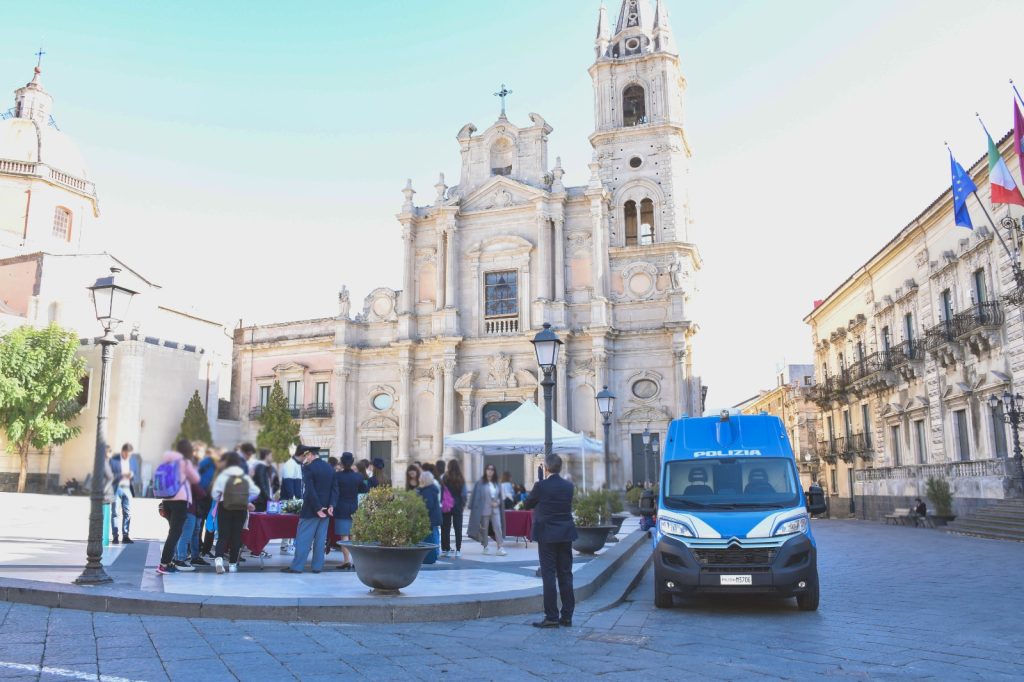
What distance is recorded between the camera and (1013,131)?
68.9 ft

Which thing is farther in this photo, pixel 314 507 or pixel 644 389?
pixel 644 389

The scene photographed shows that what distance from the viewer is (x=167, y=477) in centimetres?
906

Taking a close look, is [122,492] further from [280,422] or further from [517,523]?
[280,422]

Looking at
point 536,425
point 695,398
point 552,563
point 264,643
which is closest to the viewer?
point 264,643

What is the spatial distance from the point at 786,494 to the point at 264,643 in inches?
233

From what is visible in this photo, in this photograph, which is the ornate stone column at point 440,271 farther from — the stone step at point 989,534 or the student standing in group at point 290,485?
the student standing in group at point 290,485

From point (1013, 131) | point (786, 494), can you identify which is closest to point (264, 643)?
point (786, 494)

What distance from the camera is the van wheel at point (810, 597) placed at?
28.4ft

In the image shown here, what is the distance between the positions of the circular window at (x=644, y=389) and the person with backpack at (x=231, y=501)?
25612 millimetres

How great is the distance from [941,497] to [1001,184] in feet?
32.5

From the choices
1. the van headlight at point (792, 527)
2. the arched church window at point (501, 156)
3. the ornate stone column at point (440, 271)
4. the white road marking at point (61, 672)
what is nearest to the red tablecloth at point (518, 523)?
the van headlight at point (792, 527)

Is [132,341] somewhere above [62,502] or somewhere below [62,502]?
above

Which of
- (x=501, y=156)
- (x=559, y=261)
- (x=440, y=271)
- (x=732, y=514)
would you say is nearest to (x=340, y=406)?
(x=440, y=271)

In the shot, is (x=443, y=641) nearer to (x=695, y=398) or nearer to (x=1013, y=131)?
(x=1013, y=131)
